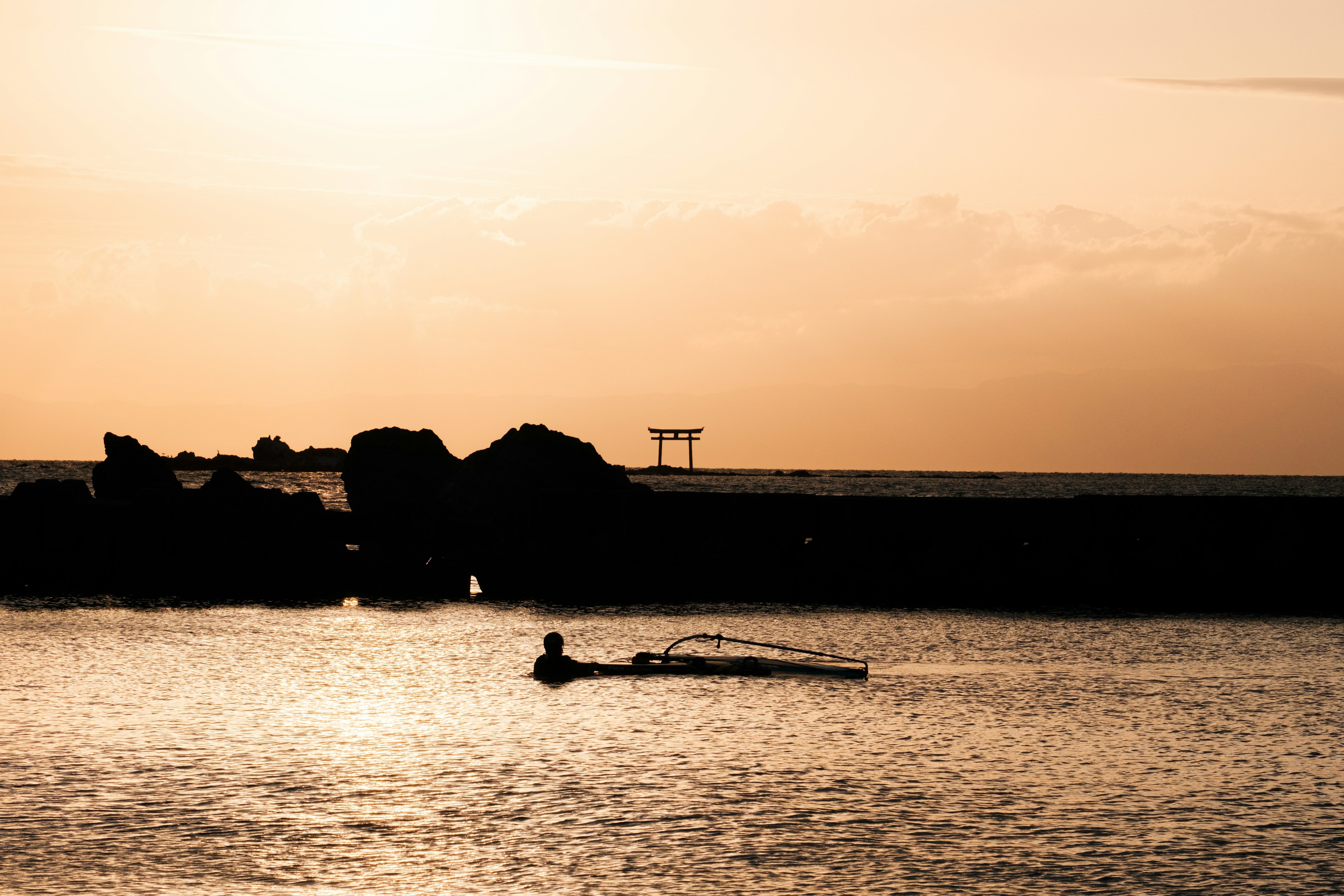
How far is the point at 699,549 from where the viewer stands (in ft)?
130

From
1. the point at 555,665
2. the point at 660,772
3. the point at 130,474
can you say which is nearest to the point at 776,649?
the point at 555,665

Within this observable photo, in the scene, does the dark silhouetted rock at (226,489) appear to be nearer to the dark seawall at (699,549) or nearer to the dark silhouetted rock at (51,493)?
the dark seawall at (699,549)

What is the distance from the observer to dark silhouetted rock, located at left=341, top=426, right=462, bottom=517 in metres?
41.1

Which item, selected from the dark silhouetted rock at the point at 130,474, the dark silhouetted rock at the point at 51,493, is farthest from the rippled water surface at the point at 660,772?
the dark silhouetted rock at the point at 130,474

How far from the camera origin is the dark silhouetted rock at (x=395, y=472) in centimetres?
4106

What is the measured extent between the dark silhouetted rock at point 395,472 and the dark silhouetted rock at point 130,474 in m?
6.02

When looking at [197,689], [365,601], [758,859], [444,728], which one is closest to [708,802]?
[758,859]

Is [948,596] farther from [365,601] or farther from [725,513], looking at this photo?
[365,601]

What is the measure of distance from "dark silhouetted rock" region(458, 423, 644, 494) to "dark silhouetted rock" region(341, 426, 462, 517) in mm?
989

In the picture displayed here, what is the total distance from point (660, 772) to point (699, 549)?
23.8 meters

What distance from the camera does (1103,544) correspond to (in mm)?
39656

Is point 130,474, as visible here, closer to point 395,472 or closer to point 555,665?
point 395,472

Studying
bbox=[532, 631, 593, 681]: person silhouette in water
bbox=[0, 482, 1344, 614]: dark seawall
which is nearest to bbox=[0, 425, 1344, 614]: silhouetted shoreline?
bbox=[0, 482, 1344, 614]: dark seawall

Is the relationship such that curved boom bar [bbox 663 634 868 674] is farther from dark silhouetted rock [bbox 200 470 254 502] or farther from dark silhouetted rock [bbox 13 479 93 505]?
dark silhouetted rock [bbox 13 479 93 505]
